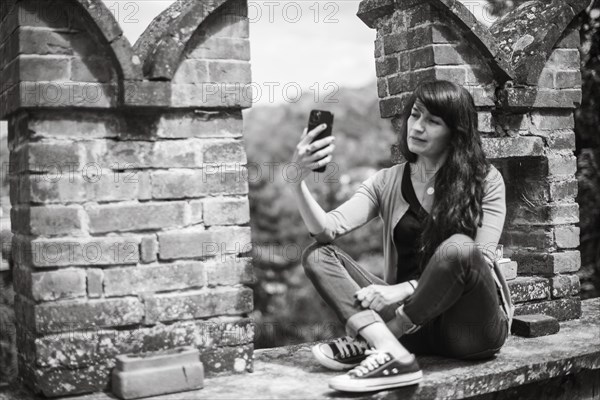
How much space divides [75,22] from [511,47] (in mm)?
2376

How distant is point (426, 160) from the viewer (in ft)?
11.1

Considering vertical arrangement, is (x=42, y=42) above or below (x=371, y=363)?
above

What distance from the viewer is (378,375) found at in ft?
9.57

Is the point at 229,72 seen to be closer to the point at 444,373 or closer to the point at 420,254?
the point at 420,254

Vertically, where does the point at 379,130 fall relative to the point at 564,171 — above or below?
above

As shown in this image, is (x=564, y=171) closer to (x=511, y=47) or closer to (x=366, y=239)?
(x=511, y=47)

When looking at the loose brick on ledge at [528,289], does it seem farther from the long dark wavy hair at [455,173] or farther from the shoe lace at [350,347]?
the shoe lace at [350,347]

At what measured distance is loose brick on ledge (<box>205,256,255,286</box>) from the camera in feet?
10.4

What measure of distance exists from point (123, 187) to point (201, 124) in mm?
419

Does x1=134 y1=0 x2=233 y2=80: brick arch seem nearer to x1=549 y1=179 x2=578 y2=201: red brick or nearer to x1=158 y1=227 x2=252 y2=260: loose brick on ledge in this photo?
x1=158 y1=227 x2=252 y2=260: loose brick on ledge

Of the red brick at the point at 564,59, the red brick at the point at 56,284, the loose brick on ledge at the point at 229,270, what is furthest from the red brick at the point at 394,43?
the red brick at the point at 56,284

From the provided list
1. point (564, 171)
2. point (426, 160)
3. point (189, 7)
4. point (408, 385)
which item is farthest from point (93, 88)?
point (564, 171)

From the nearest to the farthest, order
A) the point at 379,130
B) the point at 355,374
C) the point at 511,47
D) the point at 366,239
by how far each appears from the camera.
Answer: the point at 355,374 < the point at 511,47 < the point at 366,239 < the point at 379,130

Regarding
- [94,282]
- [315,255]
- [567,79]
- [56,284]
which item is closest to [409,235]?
[315,255]
